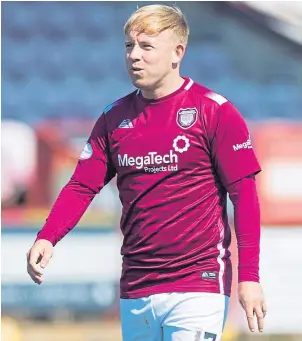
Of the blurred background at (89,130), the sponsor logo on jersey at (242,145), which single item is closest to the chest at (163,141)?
the sponsor logo on jersey at (242,145)

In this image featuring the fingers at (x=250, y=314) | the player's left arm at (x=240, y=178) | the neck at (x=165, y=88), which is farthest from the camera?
the neck at (x=165, y=88)

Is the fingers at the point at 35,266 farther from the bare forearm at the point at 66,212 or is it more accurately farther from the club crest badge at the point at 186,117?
the club crest badge at the point at 186,117

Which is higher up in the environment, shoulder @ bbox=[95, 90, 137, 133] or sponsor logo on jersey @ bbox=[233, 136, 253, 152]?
shoulder @ bbox=[95, 90, 137, 133]

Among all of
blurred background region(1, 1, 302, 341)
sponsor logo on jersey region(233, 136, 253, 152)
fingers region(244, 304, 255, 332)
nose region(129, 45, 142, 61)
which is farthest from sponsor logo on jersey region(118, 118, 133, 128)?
blurred background region(1, 1, 302, 341)

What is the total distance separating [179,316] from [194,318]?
0.17 feet

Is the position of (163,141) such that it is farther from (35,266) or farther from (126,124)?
(35,266)

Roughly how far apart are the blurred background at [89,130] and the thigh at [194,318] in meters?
4.95

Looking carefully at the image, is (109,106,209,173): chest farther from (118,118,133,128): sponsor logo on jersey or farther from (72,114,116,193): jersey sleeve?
(72,114,116,193): jersey sleeve

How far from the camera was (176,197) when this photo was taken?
11.4 feet

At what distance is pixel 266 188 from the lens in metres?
8.90

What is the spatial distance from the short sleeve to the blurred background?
4.96 metres

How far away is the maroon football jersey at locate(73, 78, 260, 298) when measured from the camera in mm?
3469

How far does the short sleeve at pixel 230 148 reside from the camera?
3.46 metres

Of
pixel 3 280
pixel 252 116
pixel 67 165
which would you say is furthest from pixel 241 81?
pixel 3 280
